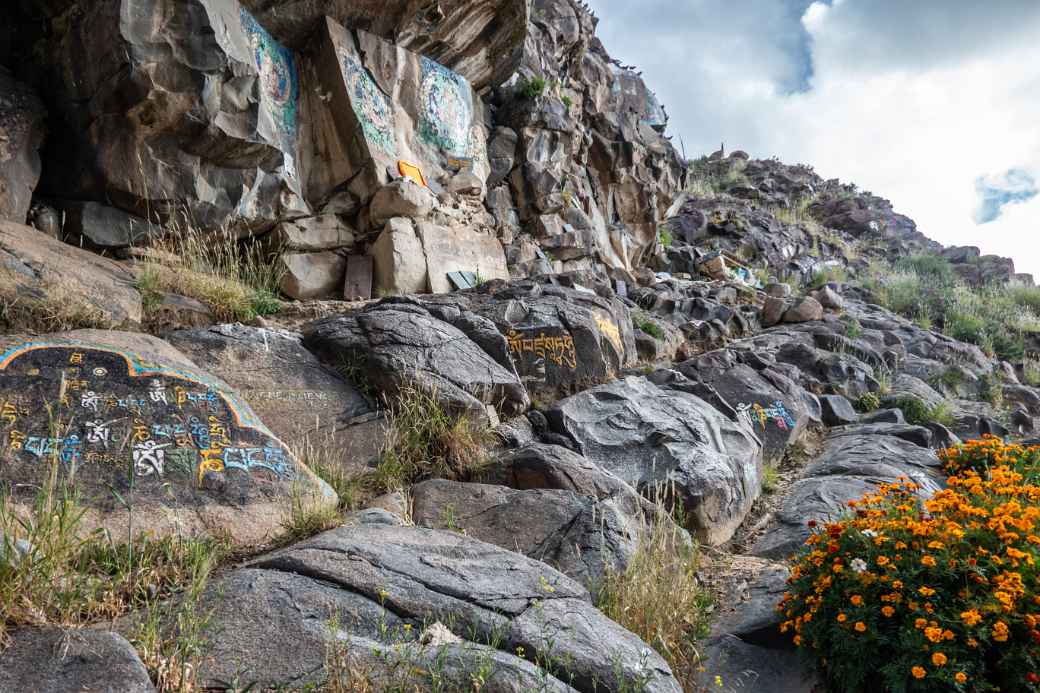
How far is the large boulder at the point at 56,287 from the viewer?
442 centimetres

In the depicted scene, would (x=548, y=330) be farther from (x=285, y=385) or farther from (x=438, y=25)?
(x=438, y=25)

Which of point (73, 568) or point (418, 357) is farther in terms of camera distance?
point (418, 357)

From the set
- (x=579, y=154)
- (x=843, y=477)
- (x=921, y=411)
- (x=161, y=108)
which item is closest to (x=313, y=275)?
(x=161, y=108)

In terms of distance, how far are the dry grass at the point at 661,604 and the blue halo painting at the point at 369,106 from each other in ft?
21.1

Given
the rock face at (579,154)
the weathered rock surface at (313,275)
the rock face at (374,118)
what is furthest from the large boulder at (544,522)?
the rock face at (579,154)

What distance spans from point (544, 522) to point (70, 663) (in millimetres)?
2570

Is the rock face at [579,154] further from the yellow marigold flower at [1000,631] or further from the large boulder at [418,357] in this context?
the yellow marigold flower at [1000,631]

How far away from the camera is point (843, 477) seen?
629cm

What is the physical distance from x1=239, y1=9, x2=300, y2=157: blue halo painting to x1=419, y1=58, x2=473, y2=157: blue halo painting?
180 cm

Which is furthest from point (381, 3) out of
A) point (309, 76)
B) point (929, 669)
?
point (929, 669)

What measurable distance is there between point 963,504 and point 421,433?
3.24 m

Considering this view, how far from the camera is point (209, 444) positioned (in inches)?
152

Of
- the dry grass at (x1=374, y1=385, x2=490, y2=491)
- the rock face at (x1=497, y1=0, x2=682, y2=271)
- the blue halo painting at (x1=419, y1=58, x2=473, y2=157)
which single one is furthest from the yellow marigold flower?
the rock face at (x1=497, y1=0, x2=682, y2=271)

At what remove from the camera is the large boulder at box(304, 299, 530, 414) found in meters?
5.25
